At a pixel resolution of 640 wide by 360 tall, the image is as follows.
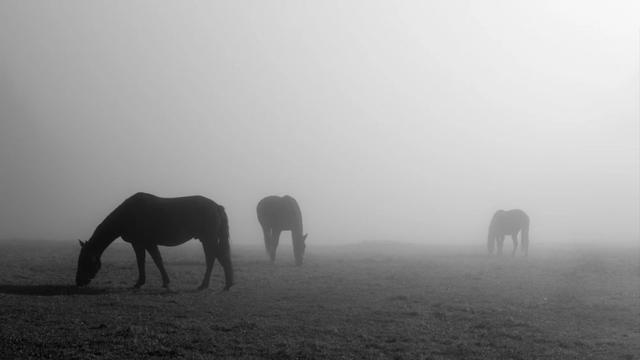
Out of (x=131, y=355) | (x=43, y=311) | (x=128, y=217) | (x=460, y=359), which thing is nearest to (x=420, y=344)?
(x=460, y=359)

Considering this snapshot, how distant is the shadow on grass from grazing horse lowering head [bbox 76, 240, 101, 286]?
1.26 ft

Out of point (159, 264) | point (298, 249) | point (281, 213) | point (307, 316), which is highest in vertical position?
point (281, 213)

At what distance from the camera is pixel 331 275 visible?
26109 mm

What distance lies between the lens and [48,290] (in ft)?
58.9

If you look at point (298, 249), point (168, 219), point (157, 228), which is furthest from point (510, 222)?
point (157, 228)

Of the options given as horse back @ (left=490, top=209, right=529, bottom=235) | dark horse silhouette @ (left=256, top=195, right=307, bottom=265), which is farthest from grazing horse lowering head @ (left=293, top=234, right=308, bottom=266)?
horse back @ (left=490, top=209, right=529, bottom=235)

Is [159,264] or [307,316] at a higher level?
[159,264]

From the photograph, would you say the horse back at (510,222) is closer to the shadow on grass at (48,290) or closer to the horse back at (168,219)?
the horse back at (168,219)

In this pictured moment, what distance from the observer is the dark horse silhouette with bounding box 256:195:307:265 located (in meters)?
31.5

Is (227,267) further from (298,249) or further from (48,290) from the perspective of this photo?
(298,249)

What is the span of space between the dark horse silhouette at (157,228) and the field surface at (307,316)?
97 cm

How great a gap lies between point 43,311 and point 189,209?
659 cm

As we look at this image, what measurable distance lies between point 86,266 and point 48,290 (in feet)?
5.58

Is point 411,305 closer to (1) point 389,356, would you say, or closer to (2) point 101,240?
(1) point 389,356
